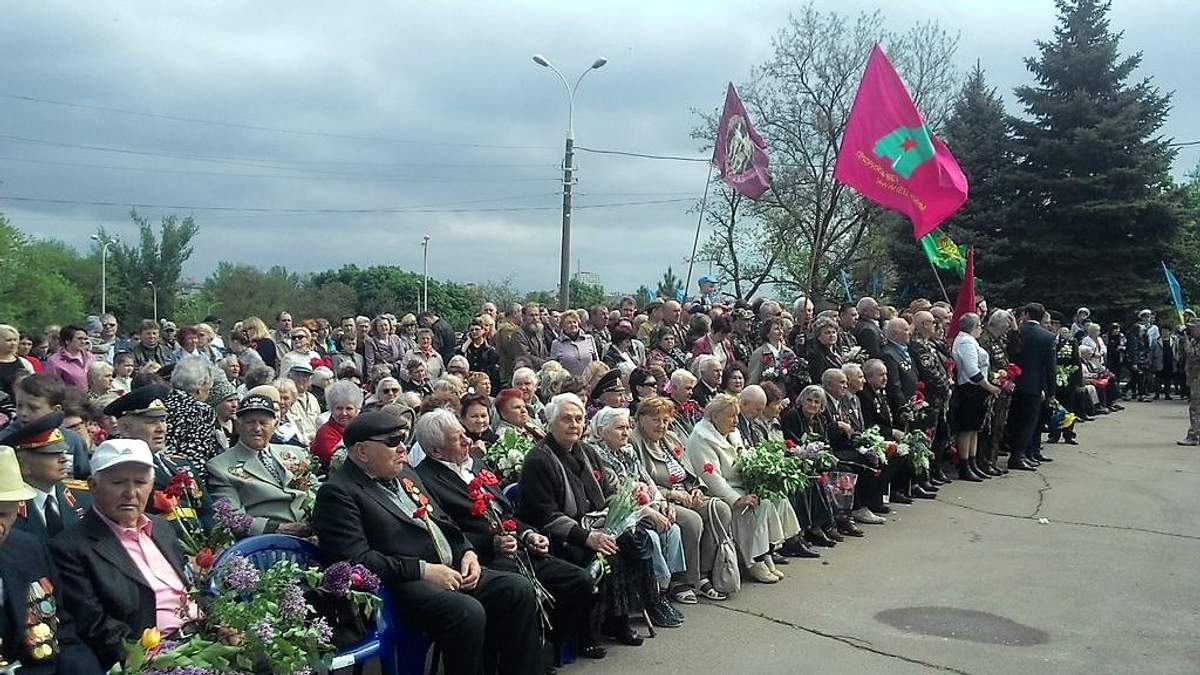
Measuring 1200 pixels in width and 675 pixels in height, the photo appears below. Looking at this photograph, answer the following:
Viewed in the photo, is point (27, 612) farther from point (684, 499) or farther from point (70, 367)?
point (70, 367)

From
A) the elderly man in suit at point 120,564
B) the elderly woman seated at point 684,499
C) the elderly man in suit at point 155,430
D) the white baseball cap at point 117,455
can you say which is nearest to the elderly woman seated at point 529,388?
the elderly woman seated at point 684,499

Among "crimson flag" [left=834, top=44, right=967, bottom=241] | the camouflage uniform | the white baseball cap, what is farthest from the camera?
the camouflage uniform

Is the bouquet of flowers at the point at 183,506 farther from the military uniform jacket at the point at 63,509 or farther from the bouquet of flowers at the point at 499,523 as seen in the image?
the bouquet of flowers at the point at 499,523

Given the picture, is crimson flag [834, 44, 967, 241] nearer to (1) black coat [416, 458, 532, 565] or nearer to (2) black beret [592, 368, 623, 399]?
(2) black beret [592, 368, 623, 399]

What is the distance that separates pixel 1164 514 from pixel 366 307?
73.9 metres

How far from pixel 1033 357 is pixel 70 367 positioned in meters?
11.4

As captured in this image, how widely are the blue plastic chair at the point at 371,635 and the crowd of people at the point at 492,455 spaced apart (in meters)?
0.16

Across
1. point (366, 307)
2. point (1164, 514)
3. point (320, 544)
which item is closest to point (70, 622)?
point (320, 544)

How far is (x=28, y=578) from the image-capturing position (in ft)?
11.6

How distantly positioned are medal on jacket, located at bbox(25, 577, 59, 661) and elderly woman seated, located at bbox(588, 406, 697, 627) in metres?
3.44

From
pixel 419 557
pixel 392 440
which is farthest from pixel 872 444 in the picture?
pixel 392 440

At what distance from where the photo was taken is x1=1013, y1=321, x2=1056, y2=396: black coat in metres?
12.7

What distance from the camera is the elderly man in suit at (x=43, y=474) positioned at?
4.20 metres

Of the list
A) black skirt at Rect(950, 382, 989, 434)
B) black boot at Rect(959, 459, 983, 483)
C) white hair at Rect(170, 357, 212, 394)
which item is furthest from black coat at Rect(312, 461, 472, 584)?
black boot at Rect(959, 459, 983, 483)
